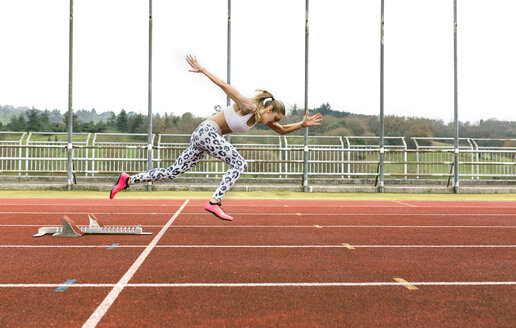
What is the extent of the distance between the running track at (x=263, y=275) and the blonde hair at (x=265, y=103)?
160cm

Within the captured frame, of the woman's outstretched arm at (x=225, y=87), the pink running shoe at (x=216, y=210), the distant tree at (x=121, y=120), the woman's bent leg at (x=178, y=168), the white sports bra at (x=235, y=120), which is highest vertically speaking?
the distant tree at (x=121, y=120)

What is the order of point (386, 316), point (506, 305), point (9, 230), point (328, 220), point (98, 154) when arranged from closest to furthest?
point (386, 316) < point (506, 305) < point (9, 230) < point (328, 220) < point (98, 154)

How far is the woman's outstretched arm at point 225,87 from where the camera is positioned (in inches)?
212

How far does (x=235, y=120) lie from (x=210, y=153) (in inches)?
21.5

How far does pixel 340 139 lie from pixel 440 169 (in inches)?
170

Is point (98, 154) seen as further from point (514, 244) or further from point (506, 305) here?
point (506, 305)

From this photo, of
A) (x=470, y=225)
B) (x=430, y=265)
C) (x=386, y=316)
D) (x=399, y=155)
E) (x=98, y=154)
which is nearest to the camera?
(x=386, y=316)

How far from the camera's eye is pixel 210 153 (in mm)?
5867

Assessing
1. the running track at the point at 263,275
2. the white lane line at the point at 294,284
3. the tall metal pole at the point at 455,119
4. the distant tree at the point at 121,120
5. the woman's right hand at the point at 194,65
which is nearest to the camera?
the running track at the point at 263,275

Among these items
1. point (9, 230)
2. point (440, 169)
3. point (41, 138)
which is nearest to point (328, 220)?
point (9, 230)

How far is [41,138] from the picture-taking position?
18391mm

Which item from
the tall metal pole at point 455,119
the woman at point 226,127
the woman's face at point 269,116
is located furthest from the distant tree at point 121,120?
the woman's face at point 269,116

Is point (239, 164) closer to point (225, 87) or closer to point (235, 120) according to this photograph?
point (235, 120)

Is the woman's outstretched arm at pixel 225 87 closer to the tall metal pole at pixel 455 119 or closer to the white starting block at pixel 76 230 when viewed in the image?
the white starting block at pixel 76 230
